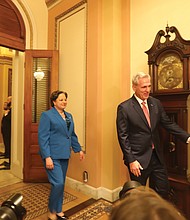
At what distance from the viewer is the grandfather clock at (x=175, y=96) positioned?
197 cm

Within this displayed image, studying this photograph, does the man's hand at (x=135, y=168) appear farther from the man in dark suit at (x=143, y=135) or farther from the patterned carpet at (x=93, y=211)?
the patterned carpet at (x=93, y=211)

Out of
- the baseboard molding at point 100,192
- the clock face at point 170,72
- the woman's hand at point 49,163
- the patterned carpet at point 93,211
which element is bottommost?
the patterned carpet at point 93,211

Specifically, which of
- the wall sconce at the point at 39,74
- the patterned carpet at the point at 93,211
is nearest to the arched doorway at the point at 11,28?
the wall sconce at the point at 39,74

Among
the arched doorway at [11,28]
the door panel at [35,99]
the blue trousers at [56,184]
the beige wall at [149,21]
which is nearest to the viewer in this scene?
the blue trousers at [56,184]

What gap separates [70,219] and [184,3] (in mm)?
2619

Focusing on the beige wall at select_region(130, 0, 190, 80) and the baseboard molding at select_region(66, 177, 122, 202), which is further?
the baseboard molding at select_region(66, 177, 122, 202)

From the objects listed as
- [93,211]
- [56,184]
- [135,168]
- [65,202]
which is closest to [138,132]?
[135,168]

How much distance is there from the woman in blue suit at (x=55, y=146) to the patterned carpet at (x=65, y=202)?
7.8 inches

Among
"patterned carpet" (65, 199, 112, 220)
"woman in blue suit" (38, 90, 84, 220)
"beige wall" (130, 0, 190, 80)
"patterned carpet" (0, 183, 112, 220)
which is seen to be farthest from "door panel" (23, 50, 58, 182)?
"beige wall" (130, 0, 190, 80)

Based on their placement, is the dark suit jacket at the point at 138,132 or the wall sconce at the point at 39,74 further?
the wall sconce at the point at 39,74

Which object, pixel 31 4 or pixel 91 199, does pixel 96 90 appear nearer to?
pixel 91 199

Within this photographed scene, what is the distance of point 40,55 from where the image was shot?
340cm

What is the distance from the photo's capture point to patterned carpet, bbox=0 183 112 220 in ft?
7.57

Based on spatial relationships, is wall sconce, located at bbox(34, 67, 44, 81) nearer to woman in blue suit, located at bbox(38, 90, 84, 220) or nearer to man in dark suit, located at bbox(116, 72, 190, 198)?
woman in blue suit, located at bbox(38, 90, 84, 220)
